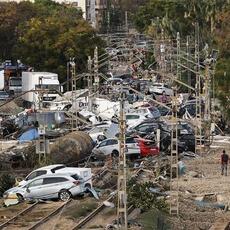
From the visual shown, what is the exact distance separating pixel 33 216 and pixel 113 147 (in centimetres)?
1315

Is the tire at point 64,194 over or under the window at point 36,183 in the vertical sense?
under

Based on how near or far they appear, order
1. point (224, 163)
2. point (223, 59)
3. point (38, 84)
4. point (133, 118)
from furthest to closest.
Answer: point (38, 84) < point (223, 59) < point (133, 118) < point (224, 163)

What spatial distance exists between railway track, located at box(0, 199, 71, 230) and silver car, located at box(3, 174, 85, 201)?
1.35 feet

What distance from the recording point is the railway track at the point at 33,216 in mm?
27344

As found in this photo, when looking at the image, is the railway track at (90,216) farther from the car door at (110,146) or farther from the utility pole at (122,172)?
the car door at (110,146)

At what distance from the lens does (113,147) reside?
1651 inches

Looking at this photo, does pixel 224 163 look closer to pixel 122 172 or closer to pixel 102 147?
pixel 102 147

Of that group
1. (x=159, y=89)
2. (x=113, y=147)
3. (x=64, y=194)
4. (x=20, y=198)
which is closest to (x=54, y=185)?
(x=64, y=194)

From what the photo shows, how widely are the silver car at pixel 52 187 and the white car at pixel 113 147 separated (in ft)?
32.6

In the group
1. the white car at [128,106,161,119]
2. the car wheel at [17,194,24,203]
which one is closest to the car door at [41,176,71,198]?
the car wheel at [17,194,24,203]

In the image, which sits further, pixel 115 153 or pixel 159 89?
pixel 159 89

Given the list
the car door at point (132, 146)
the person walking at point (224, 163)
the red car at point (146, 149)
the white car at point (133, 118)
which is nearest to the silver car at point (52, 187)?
the person walking at point (224, 163)

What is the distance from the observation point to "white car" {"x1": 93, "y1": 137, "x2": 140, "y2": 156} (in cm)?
4175

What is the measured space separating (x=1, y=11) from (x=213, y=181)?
69321mm
